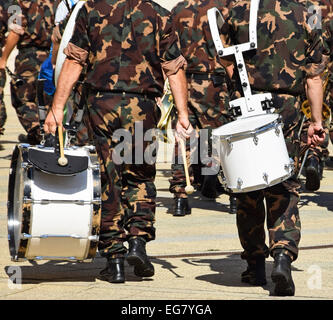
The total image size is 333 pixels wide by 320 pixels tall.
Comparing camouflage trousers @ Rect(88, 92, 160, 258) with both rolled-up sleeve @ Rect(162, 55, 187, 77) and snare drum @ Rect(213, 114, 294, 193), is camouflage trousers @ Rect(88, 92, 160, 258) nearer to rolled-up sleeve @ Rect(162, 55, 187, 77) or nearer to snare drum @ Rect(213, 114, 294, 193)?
rolled-up sleeve @ Rect(162, 55, 187, 77)

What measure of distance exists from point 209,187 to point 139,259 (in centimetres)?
439

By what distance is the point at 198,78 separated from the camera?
436 inches

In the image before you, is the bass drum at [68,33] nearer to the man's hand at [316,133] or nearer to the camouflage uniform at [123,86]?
the camouflage uniform at [123,86]

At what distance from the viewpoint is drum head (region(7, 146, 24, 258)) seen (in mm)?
7320

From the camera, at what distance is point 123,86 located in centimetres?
751

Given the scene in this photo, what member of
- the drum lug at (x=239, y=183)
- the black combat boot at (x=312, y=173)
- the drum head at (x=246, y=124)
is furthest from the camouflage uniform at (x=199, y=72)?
the drum lug at (x=239, y=183)

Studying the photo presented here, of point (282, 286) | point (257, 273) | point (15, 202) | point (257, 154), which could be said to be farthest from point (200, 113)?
point (282, 286)

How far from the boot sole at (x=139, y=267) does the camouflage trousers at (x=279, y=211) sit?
62 cm

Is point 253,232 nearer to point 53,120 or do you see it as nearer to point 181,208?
point 53,120

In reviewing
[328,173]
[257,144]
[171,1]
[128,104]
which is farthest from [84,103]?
[171,1]

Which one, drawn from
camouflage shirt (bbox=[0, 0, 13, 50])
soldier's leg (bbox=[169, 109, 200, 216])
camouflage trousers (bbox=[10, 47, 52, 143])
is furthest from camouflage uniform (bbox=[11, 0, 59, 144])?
soldier's leg (bbox=[169, 109, 200, 216])

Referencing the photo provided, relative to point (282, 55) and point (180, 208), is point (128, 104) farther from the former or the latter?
point (180, 208)

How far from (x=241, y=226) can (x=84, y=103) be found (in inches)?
51.4

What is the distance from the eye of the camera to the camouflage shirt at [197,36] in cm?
1093
